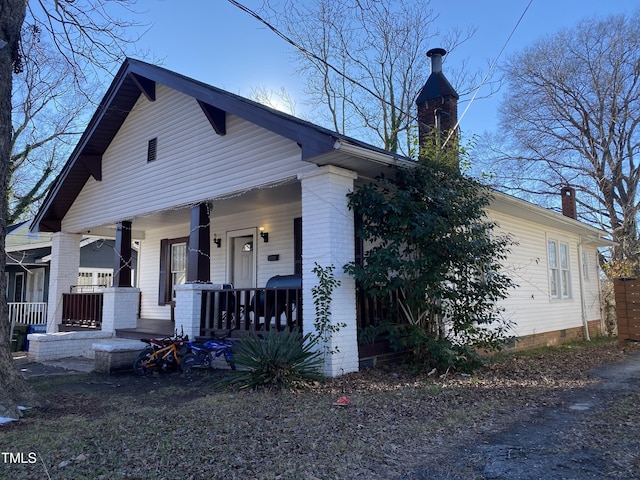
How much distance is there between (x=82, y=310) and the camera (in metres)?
12.6

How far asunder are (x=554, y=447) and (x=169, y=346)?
5944 millimetres

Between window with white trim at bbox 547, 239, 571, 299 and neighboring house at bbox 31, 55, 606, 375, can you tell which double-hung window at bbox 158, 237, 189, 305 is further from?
window with white trim at bbox 547, 239, 571, 299

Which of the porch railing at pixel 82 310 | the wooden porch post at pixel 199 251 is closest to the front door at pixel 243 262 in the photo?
the wooden porch post at pixel 199 251

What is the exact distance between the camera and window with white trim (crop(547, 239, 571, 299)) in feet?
44.1

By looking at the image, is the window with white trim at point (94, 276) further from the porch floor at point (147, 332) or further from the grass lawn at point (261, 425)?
the grass lawn at point (261, 425)

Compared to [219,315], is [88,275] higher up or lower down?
higher up

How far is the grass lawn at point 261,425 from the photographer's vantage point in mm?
3691

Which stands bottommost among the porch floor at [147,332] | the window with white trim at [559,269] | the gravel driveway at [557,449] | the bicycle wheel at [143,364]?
the gravel driveway at [557,449]

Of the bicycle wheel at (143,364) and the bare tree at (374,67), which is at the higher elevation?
the bare tree at (374,67)

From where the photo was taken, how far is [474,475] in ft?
11.7

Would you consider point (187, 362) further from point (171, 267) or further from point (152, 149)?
point (171, 267)

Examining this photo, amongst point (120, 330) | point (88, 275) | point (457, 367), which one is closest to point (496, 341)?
point (457, 367)

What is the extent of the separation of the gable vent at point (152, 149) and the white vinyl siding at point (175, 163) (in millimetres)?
106

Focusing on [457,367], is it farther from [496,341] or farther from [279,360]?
[279,360]
